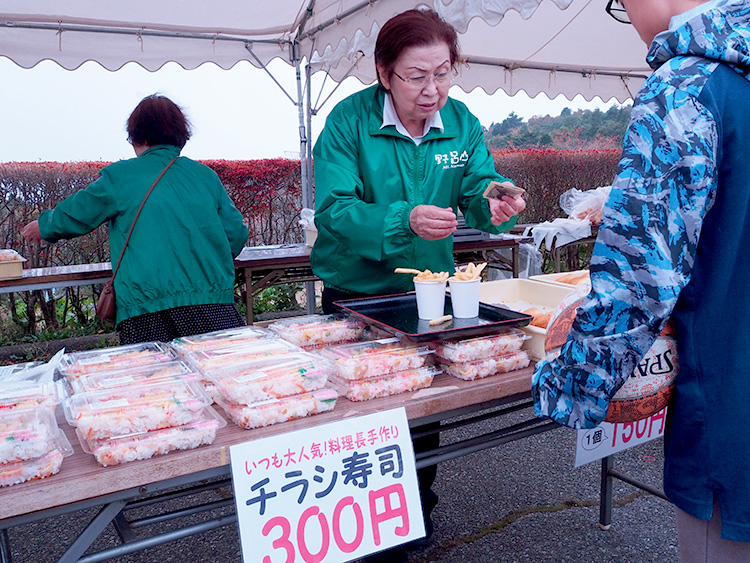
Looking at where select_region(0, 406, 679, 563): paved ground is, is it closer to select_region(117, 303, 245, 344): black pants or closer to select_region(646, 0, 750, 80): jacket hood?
select_region(117, 303, 245, 344): black pants

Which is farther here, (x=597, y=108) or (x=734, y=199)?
(x=597, y=108)

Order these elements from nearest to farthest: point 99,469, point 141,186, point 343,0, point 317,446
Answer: point 99,469, point 317,446, point 141,186, point 343,0

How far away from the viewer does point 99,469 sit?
1.09 metres

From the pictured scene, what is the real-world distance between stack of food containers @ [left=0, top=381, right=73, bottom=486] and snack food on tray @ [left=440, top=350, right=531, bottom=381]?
3.03 ft

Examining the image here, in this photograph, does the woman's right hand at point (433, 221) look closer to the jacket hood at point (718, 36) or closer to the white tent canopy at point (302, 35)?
the jacket hood at point (718, 36)

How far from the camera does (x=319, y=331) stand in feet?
5.79

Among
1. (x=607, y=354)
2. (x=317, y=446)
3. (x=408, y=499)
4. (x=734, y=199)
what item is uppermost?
(x=734, y=199)

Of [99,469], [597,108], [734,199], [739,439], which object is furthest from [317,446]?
[597,108]

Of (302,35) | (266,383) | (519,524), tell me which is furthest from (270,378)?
(302,35)

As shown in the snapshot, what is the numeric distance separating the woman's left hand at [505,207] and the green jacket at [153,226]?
4.91 ft

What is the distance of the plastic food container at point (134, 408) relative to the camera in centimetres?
115

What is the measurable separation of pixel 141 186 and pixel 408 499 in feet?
6.50

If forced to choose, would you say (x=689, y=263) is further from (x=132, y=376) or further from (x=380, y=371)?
(x=132, y=376)

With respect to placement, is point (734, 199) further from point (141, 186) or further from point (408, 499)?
point (141, 186)
